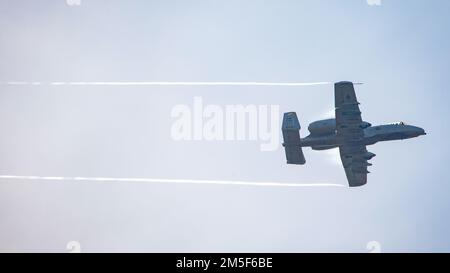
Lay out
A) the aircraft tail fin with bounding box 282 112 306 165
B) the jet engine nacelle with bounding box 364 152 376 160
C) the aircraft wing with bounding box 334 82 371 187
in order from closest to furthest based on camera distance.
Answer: the aircraft tail fin with bounding box 282 112 306 165
the aircraft wing with bounding box 334 82 371 187
the jet engine nacelle with bounding box 364 152 376 160

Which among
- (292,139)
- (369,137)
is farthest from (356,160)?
(292,139)

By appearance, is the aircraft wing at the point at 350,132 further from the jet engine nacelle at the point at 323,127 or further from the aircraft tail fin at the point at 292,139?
the aircraft tail fin at the point at 292,139

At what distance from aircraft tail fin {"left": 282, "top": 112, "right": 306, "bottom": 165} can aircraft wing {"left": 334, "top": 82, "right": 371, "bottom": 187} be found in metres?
1.59

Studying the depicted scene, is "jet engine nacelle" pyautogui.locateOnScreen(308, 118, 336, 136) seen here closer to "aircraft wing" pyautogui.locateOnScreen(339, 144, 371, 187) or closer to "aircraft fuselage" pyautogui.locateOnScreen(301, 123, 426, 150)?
"aircraft fuselage" pyautogui.locateOnScreen(301, 123, 426, 150)

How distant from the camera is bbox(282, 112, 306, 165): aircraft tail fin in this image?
28033 millimetres

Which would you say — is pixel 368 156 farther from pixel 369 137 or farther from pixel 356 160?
pixel 369 137

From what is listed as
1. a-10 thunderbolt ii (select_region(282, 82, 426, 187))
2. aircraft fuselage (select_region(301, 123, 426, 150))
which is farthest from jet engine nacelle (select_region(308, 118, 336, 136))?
aircraft fuselage (select_region(301, 123, 426, 150))

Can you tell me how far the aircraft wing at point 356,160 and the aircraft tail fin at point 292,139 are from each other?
1.71 metres

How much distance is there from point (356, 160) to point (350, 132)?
44.3 inches

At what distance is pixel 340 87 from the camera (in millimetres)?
28922
